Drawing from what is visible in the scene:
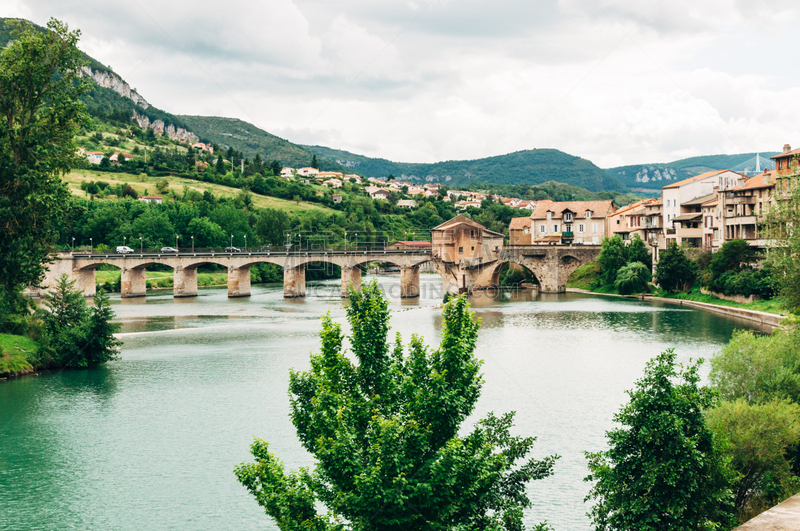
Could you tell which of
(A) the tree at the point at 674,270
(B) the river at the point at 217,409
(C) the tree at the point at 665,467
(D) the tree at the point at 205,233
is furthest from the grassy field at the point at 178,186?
(C) the tree at the point at 665,467

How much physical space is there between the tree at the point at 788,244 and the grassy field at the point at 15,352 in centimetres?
3416

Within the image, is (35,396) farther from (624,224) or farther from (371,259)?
(624,224)

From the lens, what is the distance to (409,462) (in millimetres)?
9914

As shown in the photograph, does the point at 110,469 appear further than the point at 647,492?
Yes

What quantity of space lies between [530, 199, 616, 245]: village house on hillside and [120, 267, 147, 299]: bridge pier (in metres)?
46.6

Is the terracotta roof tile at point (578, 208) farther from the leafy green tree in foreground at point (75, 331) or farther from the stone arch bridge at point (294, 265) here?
the leafy green tree in foreground at point (75, 331)

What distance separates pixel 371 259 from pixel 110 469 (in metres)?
51.0

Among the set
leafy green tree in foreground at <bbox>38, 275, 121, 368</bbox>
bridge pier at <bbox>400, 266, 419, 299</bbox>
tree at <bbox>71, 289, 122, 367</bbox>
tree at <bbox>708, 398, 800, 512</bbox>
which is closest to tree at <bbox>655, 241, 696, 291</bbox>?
bridge pier at <bbox>400, 266, 419, 299</bbox>

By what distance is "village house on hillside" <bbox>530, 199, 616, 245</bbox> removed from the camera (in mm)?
82062

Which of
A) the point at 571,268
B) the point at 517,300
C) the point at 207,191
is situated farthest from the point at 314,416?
the point at 207,191

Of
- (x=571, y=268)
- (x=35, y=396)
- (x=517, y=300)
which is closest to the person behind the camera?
(x=35, y=396)

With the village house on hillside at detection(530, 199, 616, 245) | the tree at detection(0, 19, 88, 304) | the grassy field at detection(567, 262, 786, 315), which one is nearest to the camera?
the tree at detection(0, 19, 88, 304)

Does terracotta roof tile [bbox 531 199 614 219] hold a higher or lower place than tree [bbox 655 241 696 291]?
higher

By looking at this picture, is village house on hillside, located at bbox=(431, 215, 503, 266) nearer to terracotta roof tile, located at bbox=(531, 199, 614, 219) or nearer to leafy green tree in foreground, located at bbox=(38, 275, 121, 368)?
terracotta roof tile, located at bbox=(531, 199, 614, 219)
